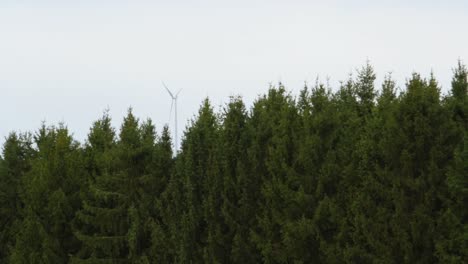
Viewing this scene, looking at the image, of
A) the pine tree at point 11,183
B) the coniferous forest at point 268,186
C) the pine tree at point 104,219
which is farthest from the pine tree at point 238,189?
the pine tree at point 11,183

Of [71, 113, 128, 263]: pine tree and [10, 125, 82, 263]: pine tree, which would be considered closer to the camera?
[71, 113, 128, 263]: pine tree

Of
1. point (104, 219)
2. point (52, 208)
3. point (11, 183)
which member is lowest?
point (104, 219)

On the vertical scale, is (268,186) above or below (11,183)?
below

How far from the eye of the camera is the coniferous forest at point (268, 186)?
2222cm

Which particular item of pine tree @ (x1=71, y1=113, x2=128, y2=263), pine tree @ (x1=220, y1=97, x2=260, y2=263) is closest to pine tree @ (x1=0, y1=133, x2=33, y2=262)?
pine tree @ (x1=71, y1=113, x2=128, y2=263)

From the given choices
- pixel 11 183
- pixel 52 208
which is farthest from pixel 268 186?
pixel 11 183

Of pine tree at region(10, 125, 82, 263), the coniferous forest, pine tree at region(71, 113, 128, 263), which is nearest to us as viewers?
the coniferous forest

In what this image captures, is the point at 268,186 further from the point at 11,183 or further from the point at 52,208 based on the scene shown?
the point at 11,183

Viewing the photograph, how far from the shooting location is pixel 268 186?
26.2 m

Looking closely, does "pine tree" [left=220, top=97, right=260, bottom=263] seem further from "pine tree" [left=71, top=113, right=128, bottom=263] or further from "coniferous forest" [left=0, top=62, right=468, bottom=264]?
"pine tree" [left=71, top=113, right=128, bottom=263]

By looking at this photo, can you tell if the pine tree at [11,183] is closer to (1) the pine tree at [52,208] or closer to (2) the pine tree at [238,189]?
(1) the pine tree at [52,208]

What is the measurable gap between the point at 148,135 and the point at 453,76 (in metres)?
13.7

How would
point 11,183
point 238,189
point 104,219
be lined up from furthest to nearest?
1. point 11,183
2. point 104,219
3. point 238,189

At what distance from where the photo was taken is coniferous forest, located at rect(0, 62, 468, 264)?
72.9 feet
